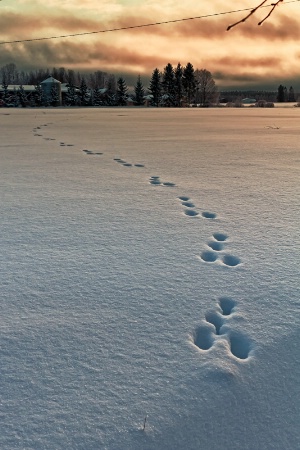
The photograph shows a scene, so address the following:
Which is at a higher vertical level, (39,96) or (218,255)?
(39,96)

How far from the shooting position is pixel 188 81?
66938mm

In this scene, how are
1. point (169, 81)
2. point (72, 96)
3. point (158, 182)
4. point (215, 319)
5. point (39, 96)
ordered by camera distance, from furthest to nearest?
point (169, 81) → point (72, 96) → point (39, 96) → point (158, 182) → point (215, 319)

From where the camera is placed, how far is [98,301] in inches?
81.8

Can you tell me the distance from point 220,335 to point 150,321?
0.99 feet

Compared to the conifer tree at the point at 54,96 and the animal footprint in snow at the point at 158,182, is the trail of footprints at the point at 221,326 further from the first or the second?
the conifer tree at the point at 54,96

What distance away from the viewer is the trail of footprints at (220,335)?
5.71 ft

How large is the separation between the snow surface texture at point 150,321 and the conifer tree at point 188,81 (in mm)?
66278

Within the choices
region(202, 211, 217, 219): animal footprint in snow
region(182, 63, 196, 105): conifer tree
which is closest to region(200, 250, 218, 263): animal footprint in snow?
region(202, 211, 217, 219): animal footprint in snow

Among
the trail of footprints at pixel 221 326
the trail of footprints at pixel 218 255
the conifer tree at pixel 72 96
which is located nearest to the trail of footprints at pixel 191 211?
the trail of footprints at pixel 218 255

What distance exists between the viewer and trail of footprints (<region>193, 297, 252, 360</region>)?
5.71 ft

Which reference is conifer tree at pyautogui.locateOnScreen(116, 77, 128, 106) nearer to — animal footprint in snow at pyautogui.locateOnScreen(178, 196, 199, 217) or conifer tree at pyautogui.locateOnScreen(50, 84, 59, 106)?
conifer tree at pyautogui.locateOnScreen(50, 84, 59, 106)

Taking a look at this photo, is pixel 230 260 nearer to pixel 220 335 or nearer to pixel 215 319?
pixel 215 319

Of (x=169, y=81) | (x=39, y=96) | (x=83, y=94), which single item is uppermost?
(x=169, y=81)

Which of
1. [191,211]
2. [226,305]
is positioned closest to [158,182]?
[191,211]
